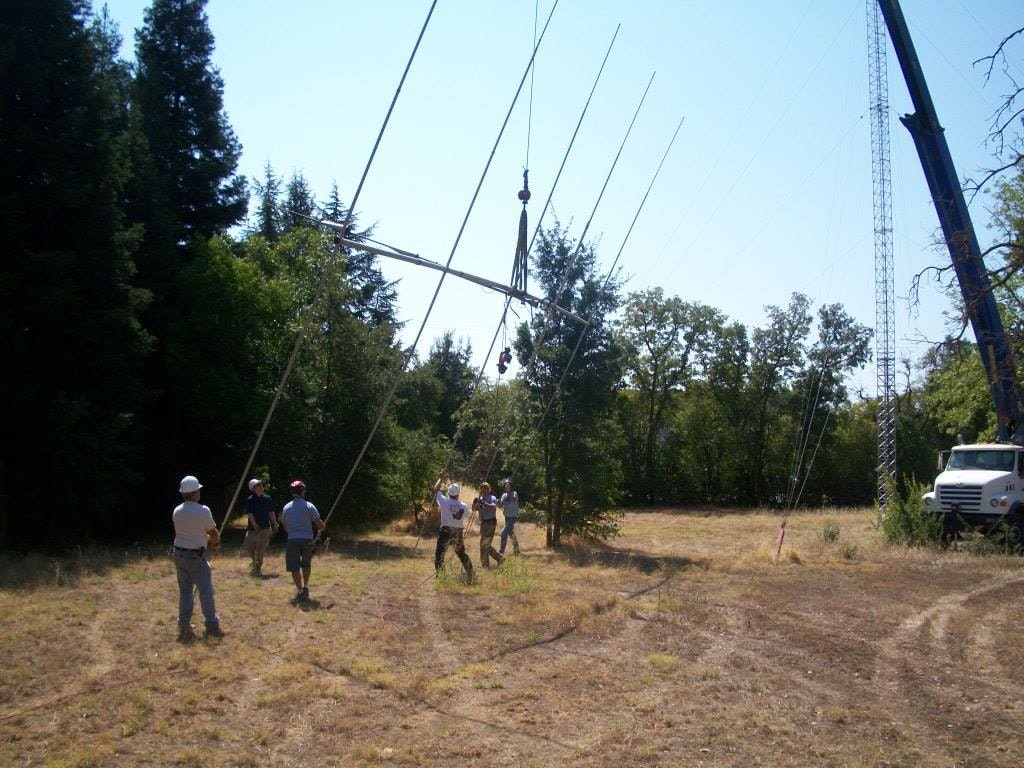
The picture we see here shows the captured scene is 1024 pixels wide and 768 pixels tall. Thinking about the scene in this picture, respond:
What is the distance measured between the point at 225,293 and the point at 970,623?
23357mm

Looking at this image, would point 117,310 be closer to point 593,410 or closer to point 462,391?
point 593,410

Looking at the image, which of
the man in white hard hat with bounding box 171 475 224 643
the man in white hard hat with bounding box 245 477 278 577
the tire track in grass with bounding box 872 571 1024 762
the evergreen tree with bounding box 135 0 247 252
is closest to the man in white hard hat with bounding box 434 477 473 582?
the man in white hard hat with bounding box 245 477 278 577

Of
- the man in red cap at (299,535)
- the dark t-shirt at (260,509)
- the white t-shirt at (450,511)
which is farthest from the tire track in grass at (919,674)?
the dark t-shirt at (260,509)

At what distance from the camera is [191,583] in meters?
10.2

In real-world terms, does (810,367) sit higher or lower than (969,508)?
higher

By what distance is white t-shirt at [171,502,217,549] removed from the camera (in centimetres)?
1016

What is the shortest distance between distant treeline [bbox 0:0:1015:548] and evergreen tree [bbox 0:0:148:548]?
0.05m

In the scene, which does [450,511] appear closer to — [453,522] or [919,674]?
[453,522]

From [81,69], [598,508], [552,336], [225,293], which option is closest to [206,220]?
[225,293]

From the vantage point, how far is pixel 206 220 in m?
32.8

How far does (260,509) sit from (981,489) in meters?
17.7

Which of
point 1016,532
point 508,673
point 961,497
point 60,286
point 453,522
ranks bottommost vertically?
point 508,673

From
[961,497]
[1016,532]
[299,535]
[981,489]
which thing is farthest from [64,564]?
[1016,532]

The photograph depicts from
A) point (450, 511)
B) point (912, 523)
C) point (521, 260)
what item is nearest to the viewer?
point (521, 260)
